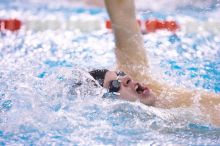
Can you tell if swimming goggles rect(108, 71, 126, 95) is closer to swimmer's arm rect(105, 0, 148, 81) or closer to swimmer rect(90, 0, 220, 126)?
swimmer rect(90, 0, 220, 126)

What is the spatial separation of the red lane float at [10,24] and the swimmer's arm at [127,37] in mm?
1812

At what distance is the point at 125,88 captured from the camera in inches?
70.7

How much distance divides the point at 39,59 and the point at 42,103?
1.05m

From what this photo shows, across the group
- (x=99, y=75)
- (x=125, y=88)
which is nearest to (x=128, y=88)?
(x=125, y=88)

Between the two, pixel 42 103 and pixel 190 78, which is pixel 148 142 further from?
pixel 190 78

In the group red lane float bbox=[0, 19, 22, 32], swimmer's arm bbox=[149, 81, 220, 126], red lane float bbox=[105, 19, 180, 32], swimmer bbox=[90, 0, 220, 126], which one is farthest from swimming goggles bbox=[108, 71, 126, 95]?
red lane float bbox=[0, 19, 22, 32]

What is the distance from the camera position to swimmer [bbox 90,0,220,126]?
181cm

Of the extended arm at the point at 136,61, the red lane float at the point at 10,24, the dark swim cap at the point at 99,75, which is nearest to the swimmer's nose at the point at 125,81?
the dark swim cap at the point at 99,75

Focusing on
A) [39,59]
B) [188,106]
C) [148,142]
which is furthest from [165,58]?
[148,142]

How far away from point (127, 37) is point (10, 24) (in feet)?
6.39

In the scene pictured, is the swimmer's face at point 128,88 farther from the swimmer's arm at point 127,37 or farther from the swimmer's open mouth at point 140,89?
the swimmer's arm at point 127,37

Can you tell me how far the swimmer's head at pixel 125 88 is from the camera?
70.2 inches

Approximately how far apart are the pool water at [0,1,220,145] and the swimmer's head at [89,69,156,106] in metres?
0.03

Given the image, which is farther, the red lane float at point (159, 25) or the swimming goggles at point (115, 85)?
the red lane float at point (159, 25)
